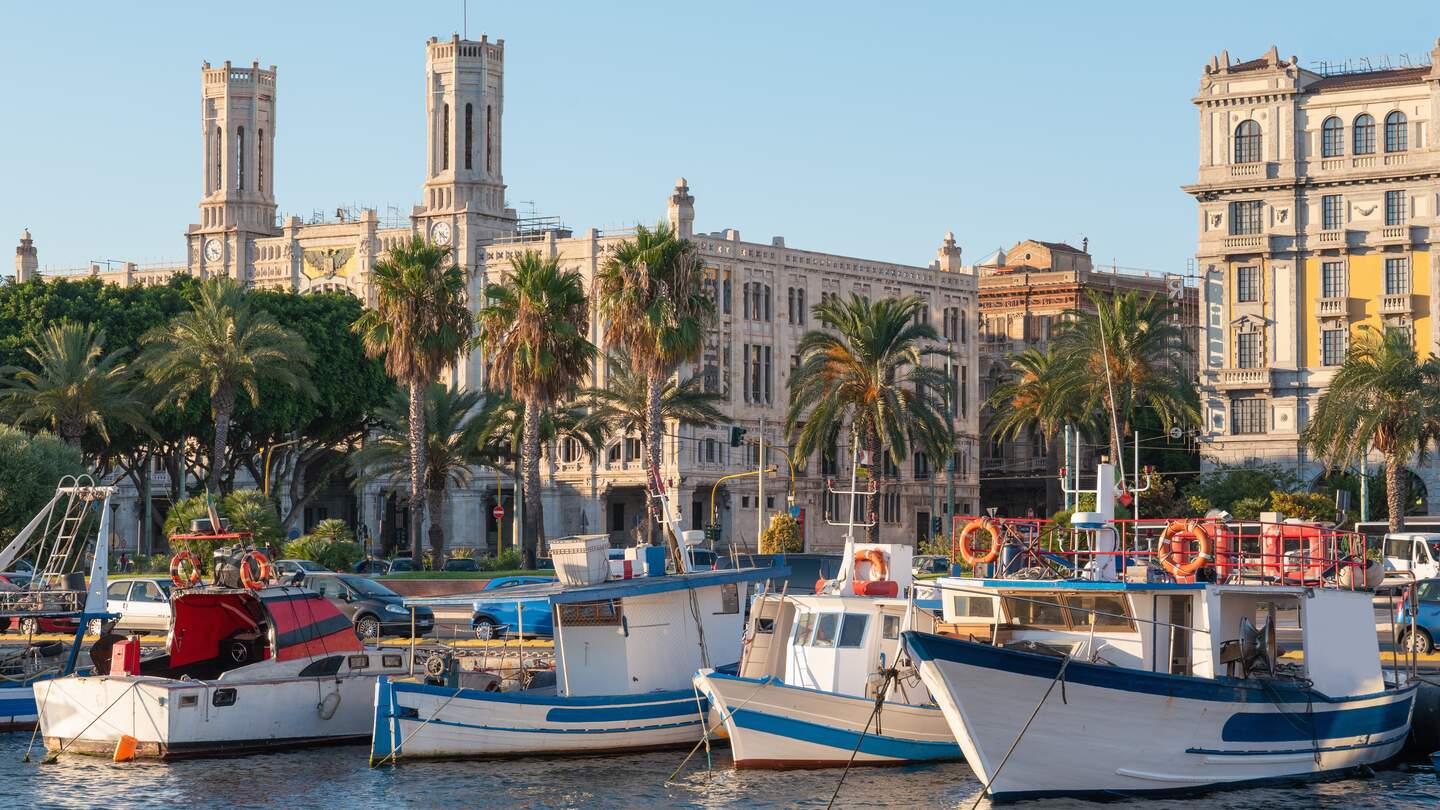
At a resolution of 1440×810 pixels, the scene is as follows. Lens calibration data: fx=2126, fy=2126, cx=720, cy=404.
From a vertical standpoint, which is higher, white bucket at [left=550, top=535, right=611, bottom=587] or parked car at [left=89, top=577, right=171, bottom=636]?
white bucket at [left=550, top=535, right=611, bottom=587]

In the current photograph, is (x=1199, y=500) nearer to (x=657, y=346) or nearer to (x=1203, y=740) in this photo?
(x=657, y=346)

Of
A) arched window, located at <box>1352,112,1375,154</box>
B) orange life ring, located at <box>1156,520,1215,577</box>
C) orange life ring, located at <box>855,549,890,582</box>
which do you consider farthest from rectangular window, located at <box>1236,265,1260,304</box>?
orange life ring, located at <box>855,549,890,582</box>

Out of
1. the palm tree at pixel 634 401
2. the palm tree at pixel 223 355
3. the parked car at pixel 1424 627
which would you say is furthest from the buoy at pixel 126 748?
the palm tree at pixel 634 401

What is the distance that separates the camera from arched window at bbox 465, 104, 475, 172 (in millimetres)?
105850

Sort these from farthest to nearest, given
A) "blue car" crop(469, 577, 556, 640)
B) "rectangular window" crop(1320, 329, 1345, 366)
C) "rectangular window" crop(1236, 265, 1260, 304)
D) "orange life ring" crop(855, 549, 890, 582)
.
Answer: "rectangular window" crop(1236, 265, 1260, 304), "rectangular window" crop(1320, 329, 1345, 366), "blue car" crop(469, 577, 556, 640), "orange life ring" crop(855, 549, 890, 582)

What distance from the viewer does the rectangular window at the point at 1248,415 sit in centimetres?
9475

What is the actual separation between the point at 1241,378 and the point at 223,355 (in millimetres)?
45449

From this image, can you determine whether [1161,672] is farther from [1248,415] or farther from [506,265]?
[506,265]

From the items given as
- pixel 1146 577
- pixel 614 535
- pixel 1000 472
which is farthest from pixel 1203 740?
pixel 1000 472

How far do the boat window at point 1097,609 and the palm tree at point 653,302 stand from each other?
119 feet

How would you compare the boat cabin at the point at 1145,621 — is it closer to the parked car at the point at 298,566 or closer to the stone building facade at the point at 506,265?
the parked car at the point at 298,566

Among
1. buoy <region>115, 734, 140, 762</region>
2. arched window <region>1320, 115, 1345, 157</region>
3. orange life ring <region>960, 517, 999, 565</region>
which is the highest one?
arched window <region>1320, 115, 1345, 157</region>

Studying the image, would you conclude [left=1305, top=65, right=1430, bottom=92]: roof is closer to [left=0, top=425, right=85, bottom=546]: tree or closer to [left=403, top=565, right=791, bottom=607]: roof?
[left=0, top=425, right=85, bottom=546]: tree

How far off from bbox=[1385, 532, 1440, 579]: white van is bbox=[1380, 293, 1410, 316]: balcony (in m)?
32.5
